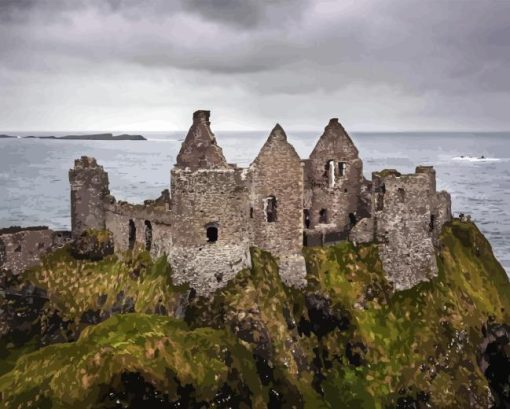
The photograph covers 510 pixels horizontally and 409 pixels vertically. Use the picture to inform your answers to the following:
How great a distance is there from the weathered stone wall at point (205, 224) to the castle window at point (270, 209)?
273 centimetres

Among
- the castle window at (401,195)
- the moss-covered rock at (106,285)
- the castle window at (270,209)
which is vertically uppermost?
the castle window at (401,195)

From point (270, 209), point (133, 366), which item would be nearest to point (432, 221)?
point (270, 209)

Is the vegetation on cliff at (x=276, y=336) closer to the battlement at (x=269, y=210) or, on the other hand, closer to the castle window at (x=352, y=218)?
the battlement at (x=269, y=210)

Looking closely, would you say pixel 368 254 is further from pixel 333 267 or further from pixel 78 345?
pixel 78 345

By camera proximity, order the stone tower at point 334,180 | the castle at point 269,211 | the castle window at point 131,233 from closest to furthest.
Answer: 1. the castle at point 269,211
2. the castle window at point 131,233
3. the stone tower at point 334,180

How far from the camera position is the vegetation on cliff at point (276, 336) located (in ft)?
84.7

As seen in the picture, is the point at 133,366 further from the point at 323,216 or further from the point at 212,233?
the point at 323,216

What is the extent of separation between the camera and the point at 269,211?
34031mm

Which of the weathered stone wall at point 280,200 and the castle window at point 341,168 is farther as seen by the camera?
the castle window at point 341,168

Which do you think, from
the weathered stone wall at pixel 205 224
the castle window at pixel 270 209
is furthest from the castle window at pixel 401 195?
the weathered stone wall at pixel 205 224

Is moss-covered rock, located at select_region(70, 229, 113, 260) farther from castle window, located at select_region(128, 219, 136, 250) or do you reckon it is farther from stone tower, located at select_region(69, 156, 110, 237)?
castle window, located at select_region(128, 219, 136, 250)

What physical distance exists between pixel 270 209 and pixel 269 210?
Answer: 86 mm

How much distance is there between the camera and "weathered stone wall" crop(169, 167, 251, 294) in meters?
30.8

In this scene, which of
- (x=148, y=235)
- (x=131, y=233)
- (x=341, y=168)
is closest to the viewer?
(x=148, y=235)
